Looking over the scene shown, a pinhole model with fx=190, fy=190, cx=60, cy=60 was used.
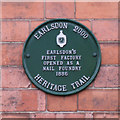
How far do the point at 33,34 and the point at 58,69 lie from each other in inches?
12.7

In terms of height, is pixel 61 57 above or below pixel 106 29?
below

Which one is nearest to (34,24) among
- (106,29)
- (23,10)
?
(23,10)

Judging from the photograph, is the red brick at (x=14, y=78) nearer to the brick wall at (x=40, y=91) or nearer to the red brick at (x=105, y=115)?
the brick wall at (x=40, y=91)

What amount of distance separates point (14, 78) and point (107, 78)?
0.69 meters

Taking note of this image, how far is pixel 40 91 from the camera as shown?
1417mm

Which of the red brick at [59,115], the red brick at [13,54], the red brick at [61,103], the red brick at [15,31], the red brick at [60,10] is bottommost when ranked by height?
the red brick at [59,115]

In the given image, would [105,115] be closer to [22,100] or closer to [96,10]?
[22,100]

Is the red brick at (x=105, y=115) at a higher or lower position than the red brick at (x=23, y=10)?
lower

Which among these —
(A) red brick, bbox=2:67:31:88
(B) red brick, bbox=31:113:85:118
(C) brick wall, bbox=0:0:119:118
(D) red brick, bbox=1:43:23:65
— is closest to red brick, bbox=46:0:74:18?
(C) brick wall, bbox=0:0:119:118

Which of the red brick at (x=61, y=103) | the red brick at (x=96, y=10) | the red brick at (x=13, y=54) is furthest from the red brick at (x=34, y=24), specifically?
the red brick at (x=61, y=103)

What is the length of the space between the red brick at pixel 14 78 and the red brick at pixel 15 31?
228 millimetres

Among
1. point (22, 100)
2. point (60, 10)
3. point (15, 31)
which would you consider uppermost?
point (60, 10)

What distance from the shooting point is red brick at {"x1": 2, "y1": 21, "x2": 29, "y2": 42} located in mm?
1443

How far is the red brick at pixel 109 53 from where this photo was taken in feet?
4.67
